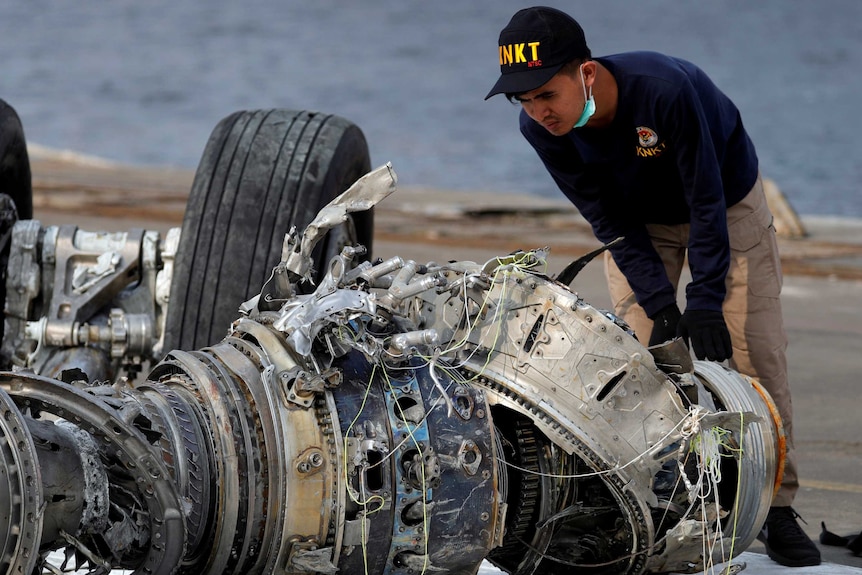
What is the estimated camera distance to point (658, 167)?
464cm

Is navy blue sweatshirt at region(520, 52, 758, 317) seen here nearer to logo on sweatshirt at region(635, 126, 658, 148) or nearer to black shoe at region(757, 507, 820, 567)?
logo on sweatshirt at region(635, 126, 658, 148)

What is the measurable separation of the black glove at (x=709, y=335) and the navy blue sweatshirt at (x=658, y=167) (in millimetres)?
33

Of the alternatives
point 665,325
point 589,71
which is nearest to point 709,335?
point 665,325

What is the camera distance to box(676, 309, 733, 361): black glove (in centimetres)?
440

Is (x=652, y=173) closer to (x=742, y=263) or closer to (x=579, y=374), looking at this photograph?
(x=742, y=263)

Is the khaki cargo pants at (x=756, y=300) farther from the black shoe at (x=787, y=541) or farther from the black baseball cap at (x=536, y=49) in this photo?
the black baseball cap at (x=536, y=49)

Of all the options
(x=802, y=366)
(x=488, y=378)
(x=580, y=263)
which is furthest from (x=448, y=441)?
(x=802, y=366)

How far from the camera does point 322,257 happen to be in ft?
19.1

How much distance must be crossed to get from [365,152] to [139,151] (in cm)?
1855

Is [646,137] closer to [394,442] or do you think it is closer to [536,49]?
[536,49]

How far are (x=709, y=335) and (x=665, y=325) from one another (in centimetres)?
33

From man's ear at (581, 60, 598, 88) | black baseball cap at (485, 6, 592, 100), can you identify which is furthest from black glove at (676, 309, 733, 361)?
black baseball cap at (485, 6, 592, 100)

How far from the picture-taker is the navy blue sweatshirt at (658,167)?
442 centimetres

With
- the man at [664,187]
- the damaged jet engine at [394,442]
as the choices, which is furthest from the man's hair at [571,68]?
the damaged jet engine at [394,442]
